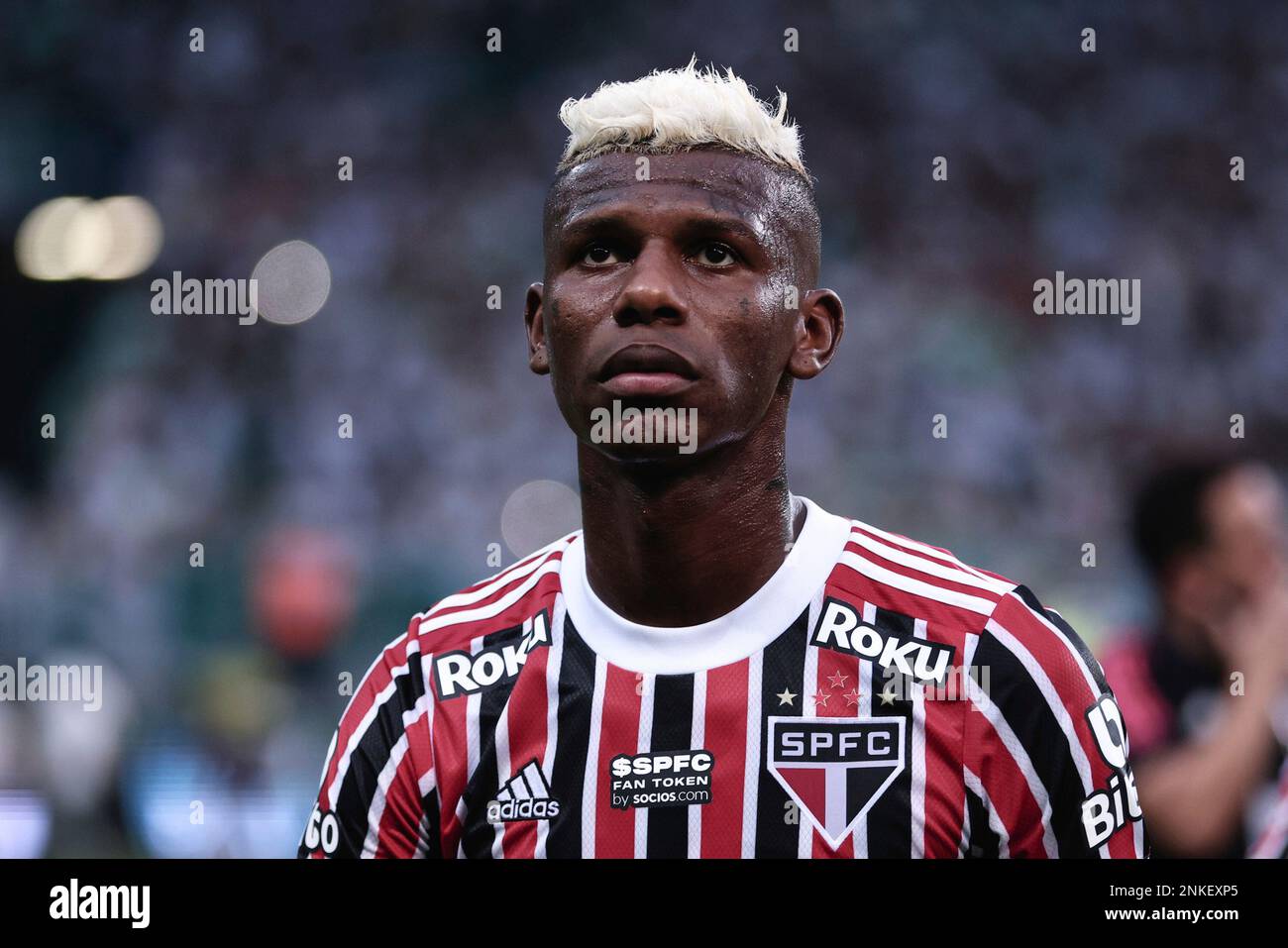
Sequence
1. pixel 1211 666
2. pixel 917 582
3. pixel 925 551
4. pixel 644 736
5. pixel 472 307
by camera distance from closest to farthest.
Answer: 1. pixel 644 736
2. pixel 917 582
3. pixel 925 551
4. pixel 1211 666
5. pixel 472 307

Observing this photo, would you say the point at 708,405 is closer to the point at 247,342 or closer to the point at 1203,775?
the point at 1203,775

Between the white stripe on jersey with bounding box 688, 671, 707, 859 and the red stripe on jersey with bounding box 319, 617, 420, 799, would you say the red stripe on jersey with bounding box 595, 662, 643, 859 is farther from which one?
the red stripe on jersey with bounding box 319, 617, 420, 799

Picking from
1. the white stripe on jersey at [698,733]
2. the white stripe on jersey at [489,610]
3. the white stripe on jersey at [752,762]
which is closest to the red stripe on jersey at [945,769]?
the white stripe on jersey at [752,762]

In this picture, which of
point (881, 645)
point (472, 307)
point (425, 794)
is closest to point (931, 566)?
point (881, 645)

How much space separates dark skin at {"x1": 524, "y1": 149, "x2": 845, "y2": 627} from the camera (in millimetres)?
2350

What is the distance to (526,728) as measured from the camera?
2441 millimetres

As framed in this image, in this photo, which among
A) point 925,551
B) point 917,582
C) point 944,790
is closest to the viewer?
point 944,790

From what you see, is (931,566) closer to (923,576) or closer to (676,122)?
(923,576)

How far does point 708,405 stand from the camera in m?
2.36

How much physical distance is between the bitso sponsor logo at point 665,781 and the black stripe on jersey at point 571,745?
8 cm

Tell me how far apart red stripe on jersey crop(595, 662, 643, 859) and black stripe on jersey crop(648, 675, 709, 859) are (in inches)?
1.5

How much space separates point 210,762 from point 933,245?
13.7 ft

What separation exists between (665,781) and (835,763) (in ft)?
1.10
